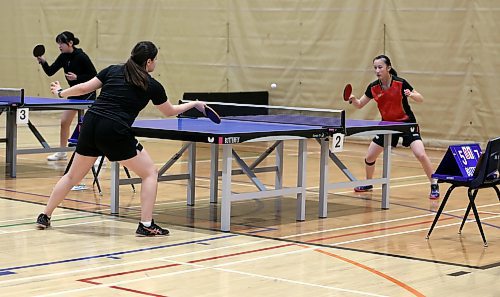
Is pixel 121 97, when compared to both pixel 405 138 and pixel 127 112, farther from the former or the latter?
pixel 405 138

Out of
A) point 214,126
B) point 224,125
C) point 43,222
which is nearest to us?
point 43,222

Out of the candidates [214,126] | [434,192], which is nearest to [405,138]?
[434,192]

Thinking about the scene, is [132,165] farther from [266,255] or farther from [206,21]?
[206,21]

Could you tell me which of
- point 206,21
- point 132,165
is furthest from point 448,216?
point 206,21

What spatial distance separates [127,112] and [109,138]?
0.26 meters

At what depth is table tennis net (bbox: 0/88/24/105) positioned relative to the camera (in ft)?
37.1

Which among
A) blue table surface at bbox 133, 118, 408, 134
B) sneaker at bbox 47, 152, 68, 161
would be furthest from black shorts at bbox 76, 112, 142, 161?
sneaker at bbox 47, 152, 68, 161

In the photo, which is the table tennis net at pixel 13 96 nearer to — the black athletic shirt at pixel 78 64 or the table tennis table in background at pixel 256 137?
the black athletic shirt at pixel 78 64

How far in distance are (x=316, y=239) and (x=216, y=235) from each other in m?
0.78

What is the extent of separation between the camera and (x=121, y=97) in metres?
8.05

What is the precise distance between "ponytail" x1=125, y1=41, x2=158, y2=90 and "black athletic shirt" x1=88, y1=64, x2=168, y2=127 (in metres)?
0.05

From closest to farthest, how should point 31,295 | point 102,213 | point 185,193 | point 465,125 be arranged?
point 31,295 < point 102,213 < point 185,193 < point 465,125

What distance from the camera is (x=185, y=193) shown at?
34.7 feet

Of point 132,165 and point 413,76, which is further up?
point 413,76
